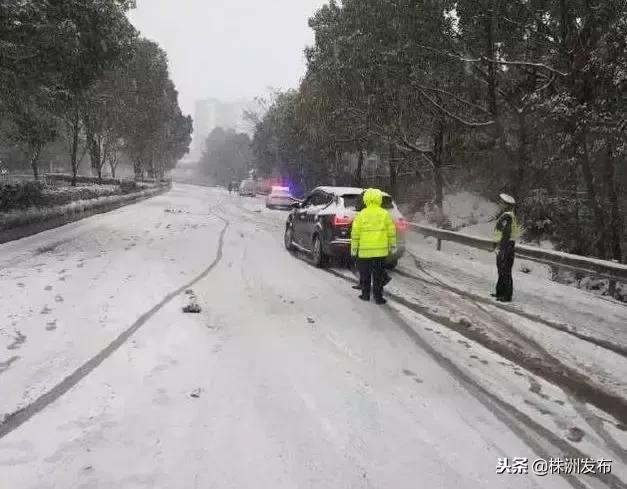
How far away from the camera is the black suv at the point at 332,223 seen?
34.0 feet

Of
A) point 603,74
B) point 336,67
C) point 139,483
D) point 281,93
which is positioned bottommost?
point 139,483

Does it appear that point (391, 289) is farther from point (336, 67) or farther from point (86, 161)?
point (86, 161)

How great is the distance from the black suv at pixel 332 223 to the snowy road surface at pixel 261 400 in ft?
8.39

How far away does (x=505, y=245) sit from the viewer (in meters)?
8.19

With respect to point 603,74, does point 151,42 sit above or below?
above

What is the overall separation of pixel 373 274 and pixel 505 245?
7.01 feet

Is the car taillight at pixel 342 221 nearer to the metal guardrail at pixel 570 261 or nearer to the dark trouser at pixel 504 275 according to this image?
the dark trouser at pixel 504 275

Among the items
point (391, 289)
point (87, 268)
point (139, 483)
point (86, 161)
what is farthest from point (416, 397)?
point (86, 161)

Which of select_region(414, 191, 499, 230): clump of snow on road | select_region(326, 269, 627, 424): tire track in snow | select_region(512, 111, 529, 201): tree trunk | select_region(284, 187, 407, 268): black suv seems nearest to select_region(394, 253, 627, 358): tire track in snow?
select_region(284, 187, 407, 268): black suv

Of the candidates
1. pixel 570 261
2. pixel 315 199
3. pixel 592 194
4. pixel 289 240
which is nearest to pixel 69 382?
pixel 315 199

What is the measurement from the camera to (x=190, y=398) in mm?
4152

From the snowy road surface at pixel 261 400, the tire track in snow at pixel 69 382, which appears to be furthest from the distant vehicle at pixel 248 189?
the tire track in snow at pixel 69 382

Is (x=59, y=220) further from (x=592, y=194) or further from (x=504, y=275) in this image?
(x=592, y=194)

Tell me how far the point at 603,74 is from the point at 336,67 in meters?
9.88
